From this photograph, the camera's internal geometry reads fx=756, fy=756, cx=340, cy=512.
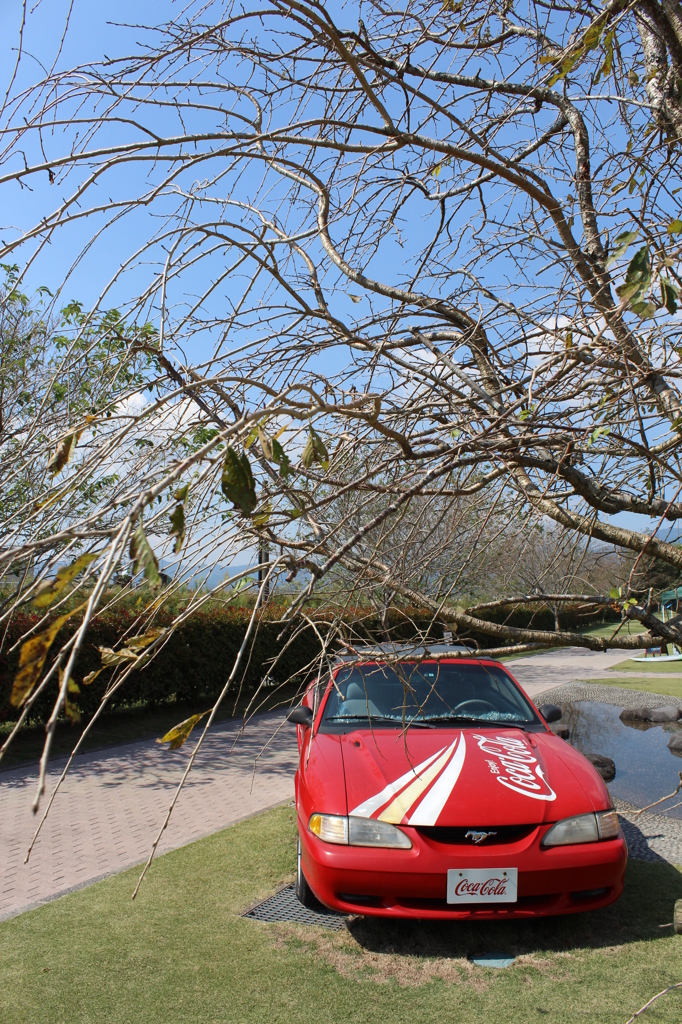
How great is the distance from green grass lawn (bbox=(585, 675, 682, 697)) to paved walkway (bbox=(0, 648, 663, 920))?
7.66 meters

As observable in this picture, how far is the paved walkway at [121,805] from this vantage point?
524cm

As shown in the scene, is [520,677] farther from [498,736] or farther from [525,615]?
[498,736]

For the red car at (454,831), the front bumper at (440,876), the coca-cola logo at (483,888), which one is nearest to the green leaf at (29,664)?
the red car at (454,831)

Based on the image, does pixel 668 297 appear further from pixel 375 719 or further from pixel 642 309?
pixel 375 719

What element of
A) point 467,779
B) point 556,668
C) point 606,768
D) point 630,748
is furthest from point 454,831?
point 556,668

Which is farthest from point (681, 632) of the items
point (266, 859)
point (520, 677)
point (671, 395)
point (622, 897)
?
point (520, 677)

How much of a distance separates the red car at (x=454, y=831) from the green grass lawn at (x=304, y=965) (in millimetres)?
275

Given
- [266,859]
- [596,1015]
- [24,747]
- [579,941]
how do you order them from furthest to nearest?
[24,747] < [266,859] < [579,941] < [596,1015]

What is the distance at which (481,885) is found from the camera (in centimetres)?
380

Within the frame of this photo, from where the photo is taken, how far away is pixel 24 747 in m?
9.13

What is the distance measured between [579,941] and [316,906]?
4.98ft

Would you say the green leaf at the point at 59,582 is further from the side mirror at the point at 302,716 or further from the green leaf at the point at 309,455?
the side mirror at the point at 302,716

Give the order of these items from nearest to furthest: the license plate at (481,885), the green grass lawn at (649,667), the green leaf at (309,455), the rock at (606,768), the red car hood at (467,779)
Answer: the green leaf at (309,455) < the license plate at (481,885) < the red car hood at (467,779) < the rock at (606,768) < the green grass lawn at (649,667)

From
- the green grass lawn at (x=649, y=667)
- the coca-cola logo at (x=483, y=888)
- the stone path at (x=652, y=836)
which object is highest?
the coca-cola logo at (x=483, y=888)
